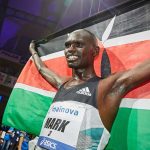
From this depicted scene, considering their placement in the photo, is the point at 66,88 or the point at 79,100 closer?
the point at 79,100

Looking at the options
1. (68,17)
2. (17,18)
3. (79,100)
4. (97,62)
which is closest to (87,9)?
(68,17)

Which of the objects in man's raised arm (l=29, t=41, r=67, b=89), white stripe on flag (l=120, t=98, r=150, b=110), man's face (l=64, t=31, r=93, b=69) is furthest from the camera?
man's raised arm (l=29, t=41, r=67, b=89)

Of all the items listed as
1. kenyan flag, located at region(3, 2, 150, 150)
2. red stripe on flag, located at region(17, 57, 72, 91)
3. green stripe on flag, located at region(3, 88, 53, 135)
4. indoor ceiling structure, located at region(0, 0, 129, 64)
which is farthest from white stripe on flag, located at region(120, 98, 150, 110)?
indoor ceiling structure, located at region(0, 0, 129, 64)

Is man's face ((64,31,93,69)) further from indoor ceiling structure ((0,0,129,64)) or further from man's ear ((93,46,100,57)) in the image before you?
indoor ceiling structure ((0,0,129,64))

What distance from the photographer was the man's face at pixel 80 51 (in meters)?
2.69

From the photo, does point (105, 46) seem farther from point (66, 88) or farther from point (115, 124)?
point (115, 124)

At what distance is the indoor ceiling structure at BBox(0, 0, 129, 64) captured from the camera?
1225cm

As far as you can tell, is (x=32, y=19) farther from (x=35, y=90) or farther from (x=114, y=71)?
(x=114, y=71)

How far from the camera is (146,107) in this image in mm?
2338

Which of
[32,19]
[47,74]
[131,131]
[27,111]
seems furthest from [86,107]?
[32,19]

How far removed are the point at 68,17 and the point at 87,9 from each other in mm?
2420

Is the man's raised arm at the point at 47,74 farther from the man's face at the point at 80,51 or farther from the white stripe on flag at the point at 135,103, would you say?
the white stripe on flag at the point at 135,103

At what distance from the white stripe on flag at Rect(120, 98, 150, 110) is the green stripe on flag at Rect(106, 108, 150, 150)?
29 millimetres

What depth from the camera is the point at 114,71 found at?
278cm
